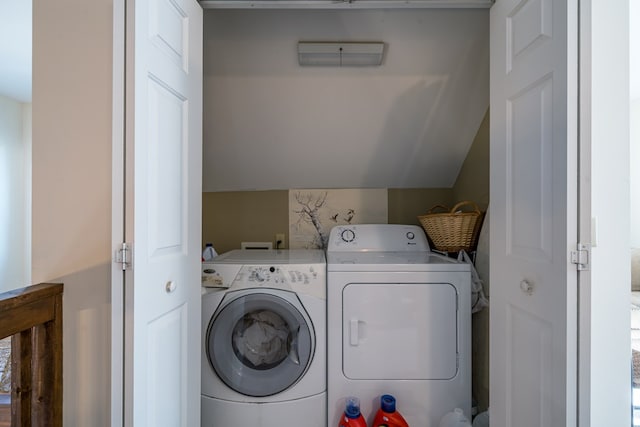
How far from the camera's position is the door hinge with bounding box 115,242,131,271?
873mm

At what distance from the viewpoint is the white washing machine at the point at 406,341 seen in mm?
1636

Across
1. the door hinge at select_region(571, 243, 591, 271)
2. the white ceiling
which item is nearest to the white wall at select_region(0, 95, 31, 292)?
the white ceiling

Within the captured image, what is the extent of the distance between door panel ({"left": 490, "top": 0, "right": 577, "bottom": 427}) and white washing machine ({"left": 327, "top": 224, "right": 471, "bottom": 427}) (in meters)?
0.38

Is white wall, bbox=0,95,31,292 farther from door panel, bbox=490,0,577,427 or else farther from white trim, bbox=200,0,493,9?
door panel, bbox=490,0,577,427

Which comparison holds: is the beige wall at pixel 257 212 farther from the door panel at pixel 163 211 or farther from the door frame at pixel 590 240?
the door frame at pixel 590 240

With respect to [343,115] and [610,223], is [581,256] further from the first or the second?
[343,115]

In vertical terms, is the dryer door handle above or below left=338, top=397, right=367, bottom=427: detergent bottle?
above

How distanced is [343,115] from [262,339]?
139 centimetres

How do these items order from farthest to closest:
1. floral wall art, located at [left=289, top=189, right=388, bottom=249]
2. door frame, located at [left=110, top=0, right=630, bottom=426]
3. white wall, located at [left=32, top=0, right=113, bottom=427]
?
floral wall art, located at [left=289, top=189, right=388, bottom=249], white wall, located at [left=32, top=0, right=113, bottom=427], door frame, located at [left=110, top=0, right=630, bottom=426]

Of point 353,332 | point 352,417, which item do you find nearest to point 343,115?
point 353,332

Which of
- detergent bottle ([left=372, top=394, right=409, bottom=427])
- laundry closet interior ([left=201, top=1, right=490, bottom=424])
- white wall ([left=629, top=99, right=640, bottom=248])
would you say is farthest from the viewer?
white wall ([left=629, top=99, right=640, bottom=248])

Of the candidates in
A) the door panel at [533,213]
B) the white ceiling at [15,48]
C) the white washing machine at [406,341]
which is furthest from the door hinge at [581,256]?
the white ceiling at [15,48]

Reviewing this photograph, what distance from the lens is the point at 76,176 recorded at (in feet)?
3.35

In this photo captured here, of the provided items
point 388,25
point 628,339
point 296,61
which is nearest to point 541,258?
point 628,339
